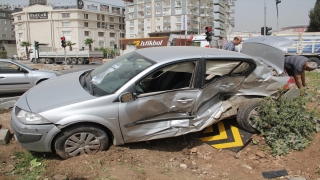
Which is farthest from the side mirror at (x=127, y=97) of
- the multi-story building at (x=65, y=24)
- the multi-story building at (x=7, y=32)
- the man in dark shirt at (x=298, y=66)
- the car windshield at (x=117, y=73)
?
the multi-story building at (x=7, y=32)

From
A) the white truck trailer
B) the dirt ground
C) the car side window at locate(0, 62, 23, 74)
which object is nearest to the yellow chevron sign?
the dirt ground

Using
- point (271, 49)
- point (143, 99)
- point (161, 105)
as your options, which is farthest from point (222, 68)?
point (143, 99)

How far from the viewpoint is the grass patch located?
10.4ft

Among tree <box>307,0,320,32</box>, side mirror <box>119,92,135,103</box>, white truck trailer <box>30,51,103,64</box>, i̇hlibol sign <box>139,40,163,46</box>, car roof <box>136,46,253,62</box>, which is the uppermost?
tree <box>307,0,320,32</box>

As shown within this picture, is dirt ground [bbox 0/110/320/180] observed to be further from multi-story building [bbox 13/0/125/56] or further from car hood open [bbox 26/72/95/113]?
multi-story building [bbox 13/0/125/56]

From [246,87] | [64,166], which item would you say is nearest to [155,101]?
[64,166]

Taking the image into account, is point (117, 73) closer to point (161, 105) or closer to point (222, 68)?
point (161, 105)

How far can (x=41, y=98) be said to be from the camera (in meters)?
3.63

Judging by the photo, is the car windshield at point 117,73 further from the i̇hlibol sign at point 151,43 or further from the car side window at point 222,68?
the i̇hlibol sign at point 151,43

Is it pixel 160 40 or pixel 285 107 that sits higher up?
pixel 160 40

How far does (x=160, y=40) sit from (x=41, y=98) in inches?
1802

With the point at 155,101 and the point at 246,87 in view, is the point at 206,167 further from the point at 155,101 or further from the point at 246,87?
the point at 246,87

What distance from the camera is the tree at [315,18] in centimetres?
3750

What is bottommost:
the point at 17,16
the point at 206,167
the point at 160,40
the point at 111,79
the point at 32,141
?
the point at 206,167
